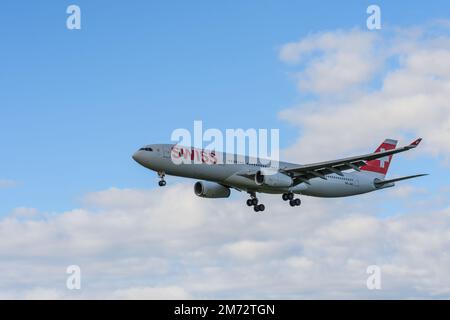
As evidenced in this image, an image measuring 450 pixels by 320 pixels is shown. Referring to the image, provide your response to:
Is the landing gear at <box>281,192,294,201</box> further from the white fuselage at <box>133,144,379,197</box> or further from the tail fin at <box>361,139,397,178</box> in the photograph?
the tail fin at <box>361,139,397,178</box>

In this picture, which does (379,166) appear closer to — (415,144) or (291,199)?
(291,199)

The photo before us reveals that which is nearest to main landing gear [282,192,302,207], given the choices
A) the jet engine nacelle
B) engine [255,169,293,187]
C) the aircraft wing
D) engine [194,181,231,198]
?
the aircraft wing

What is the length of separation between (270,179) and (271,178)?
0.13 metres

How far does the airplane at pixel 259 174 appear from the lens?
58719 millimetres

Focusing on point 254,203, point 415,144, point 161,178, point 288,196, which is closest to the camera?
point 415,144

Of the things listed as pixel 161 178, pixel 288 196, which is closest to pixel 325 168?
pixel 288 196

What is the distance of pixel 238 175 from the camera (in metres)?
61.8
